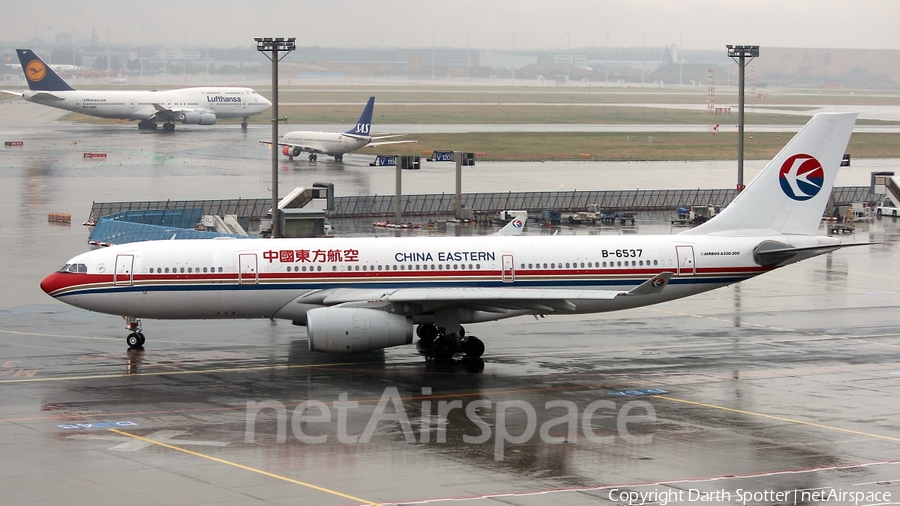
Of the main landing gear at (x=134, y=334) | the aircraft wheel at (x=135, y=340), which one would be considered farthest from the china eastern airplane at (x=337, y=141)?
the aircraft wheel at (x=135, y=340)

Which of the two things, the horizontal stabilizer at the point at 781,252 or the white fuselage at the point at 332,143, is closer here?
the horizontal stabilizer at the point at 781,252

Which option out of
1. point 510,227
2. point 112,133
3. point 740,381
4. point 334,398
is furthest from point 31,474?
point 112,133

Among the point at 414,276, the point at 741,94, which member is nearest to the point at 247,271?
the point at 414,276

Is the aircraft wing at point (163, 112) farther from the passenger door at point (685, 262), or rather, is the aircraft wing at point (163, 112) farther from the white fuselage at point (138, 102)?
the passenger door at point (685, 262)

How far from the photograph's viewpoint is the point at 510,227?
4912 cm

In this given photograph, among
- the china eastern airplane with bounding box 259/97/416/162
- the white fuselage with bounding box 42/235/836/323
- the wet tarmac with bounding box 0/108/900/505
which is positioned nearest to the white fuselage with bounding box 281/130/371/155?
the china eastern airplane with bounding box 259/97/416/162

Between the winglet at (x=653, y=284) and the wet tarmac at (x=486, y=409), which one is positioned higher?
the winglet at (x=653, y=284)

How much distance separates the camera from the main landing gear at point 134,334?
41.4 m

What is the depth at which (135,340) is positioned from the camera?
41.5 m

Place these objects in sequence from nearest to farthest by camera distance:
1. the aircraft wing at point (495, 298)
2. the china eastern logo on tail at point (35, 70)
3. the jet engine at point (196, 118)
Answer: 1. the aircraft wing at point (495, 298)
2. the jet engine at point (196, 118)
3. the china eastern logo on tail at point (35, 70)

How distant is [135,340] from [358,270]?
8707mm

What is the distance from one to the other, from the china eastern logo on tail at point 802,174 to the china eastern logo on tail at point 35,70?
137 meters

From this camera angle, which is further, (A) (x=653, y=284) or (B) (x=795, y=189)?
(B) (x=795, y=189)

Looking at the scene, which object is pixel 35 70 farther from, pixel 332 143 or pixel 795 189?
pixel 795 189
